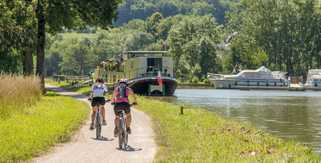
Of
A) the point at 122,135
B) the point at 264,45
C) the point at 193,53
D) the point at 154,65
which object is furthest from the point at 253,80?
the point at 122,135

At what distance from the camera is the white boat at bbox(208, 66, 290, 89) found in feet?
444

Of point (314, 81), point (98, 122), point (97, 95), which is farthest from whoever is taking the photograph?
point (314, 81)

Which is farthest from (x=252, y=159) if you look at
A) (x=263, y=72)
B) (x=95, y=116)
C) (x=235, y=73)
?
(x=235, y=73)

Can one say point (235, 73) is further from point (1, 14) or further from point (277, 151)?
point (277, 151)

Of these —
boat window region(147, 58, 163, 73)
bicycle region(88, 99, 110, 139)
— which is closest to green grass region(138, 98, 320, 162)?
bicycle region(88, 99, 110, 139)

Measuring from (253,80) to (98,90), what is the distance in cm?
11316

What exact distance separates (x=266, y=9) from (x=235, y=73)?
1463 centimetres

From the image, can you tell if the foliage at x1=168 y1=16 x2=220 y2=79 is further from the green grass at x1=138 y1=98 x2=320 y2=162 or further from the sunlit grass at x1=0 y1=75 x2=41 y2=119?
the green grass at x1=138 y1=98 x2=320 y2=162

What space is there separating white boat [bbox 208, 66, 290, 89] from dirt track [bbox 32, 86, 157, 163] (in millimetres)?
109970

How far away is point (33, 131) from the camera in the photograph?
22.4 m

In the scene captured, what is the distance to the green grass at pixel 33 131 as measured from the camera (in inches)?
722

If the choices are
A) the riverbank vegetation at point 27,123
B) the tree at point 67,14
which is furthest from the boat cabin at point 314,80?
the riverbank vegetation at point 27,123

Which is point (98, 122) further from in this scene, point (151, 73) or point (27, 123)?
point (151, 73)

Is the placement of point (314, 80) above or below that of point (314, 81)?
above
